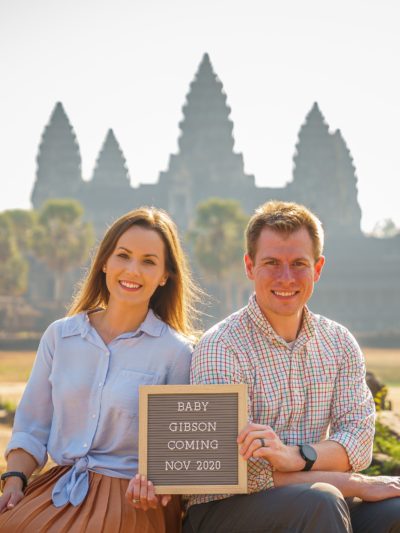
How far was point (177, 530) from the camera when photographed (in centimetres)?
333

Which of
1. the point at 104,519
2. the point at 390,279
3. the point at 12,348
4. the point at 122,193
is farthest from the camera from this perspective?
the point at 122,193

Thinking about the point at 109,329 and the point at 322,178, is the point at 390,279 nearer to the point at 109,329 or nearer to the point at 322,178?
the point at 322,178

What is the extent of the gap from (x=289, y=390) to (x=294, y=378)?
49mm

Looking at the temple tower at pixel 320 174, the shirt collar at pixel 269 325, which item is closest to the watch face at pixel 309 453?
the shirt collar at pixel 269 325

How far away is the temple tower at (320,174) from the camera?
6270cm

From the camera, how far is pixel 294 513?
2820mm

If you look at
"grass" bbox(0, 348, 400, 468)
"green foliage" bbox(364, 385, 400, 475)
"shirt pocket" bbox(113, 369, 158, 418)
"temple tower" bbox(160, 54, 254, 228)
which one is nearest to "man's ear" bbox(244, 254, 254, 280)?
"shirt pocket" bbox(113, 369, 158, 418)

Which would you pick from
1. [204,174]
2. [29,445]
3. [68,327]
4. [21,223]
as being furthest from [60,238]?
[29,445]

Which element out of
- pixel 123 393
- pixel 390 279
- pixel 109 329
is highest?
pixel 390 279

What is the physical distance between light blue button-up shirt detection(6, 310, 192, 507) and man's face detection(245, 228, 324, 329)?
41cm

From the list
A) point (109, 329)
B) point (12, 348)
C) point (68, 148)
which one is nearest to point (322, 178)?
point (68, 148)

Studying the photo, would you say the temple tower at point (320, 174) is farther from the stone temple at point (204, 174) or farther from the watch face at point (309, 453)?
the watch face at point (309, 453)

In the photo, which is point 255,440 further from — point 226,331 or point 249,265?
point 249,265

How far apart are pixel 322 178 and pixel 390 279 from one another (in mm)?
15643
